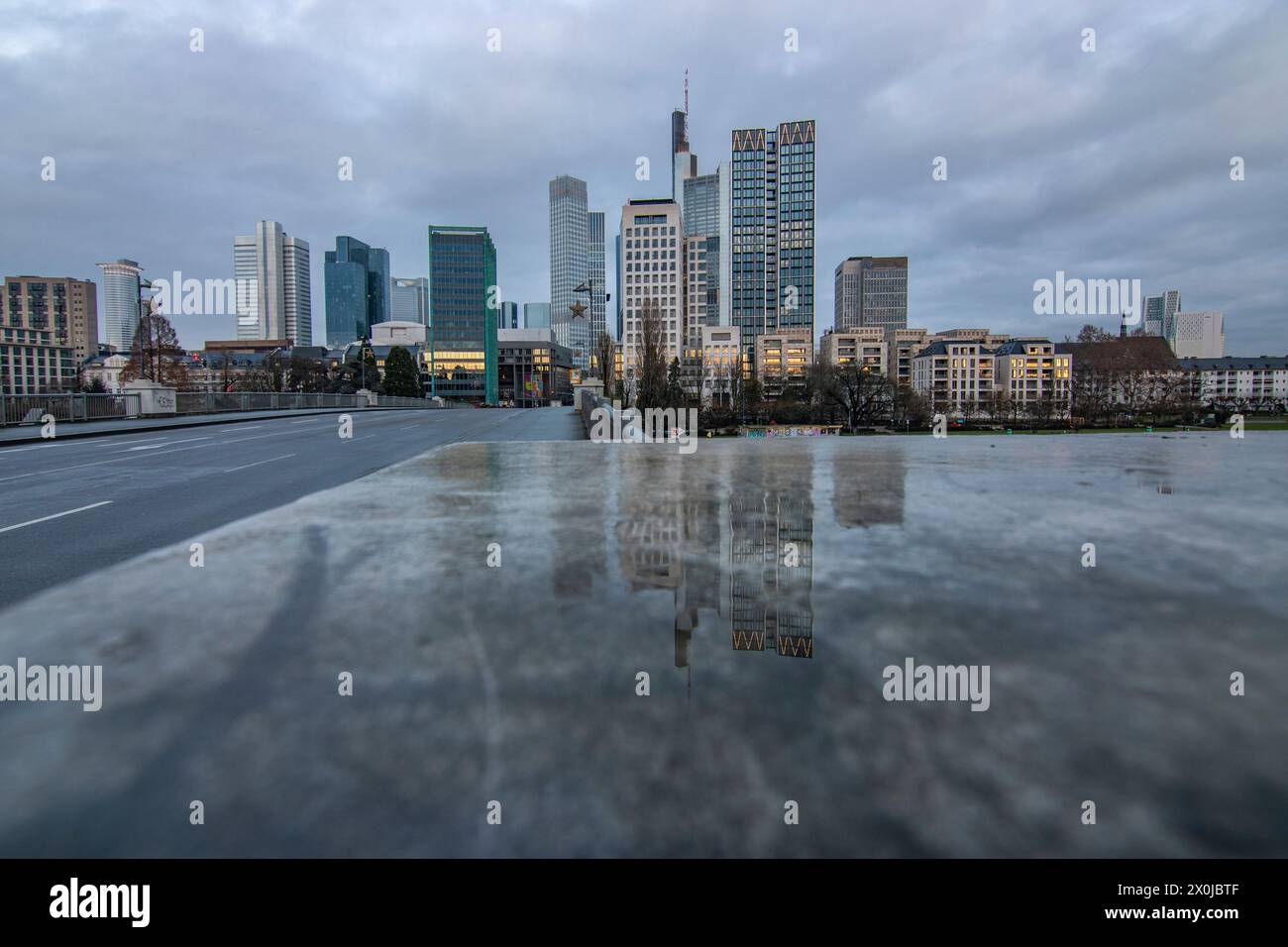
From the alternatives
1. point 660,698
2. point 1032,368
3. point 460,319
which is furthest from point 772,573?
point 1032,368

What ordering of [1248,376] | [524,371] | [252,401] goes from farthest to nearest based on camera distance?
[524,371] < [1248,376] < [252,401]

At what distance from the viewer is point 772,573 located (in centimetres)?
544

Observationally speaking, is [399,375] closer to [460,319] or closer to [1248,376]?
[460,319]

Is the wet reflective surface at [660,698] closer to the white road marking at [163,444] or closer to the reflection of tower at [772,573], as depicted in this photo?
the reflection of tower at [772,573]

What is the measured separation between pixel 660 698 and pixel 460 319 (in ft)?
626

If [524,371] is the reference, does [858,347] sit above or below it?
above

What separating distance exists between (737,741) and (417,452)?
1606 cm

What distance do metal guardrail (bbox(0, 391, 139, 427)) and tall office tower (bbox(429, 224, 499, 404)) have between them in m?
148

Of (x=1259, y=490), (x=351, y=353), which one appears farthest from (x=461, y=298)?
(x=1259, y=490)

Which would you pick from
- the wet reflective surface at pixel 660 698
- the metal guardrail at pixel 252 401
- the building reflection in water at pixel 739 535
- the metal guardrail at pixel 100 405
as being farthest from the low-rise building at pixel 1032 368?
the wet reflective surface at pixel 660 698

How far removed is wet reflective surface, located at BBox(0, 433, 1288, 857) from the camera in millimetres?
2289

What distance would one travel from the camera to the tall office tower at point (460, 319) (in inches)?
7037

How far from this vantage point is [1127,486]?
1077cm
